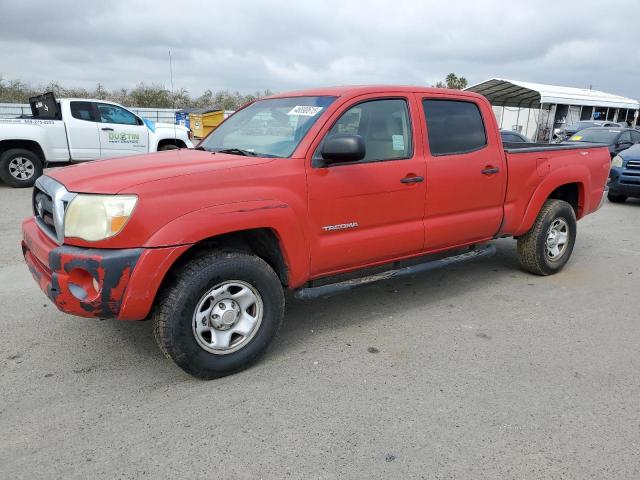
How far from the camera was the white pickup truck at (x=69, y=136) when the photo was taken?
995 centimetres

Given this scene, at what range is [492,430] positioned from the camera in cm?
265

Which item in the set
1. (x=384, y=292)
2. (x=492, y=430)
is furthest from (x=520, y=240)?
(x=492, y=430)

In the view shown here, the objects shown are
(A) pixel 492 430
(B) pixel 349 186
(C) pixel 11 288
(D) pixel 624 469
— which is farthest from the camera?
(C) pixel 11 288

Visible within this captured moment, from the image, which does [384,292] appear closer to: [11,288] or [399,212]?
[399,212]

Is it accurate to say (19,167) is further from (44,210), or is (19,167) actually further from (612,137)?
(612,137)

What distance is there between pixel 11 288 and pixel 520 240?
494cm

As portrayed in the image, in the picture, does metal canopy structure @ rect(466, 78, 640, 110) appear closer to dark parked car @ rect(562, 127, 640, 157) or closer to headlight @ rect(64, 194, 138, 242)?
dark parked car @ rect(562, 127, 640, 157)

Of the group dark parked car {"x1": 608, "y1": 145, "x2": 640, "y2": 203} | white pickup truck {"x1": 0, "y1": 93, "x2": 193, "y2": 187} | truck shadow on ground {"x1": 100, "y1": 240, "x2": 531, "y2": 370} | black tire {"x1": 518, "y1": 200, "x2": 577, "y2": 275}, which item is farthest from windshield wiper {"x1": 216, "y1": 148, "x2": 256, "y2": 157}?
dark parked car {"x1": 608, "y1": 145, "x2": 640, "y2": 203}

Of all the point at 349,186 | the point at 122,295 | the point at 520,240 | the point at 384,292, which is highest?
the point at 349,186

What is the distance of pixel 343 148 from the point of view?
3168 mm

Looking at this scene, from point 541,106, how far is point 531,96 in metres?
2.19

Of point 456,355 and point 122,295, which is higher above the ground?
point 122,295

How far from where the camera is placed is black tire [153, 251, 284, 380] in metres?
2.88

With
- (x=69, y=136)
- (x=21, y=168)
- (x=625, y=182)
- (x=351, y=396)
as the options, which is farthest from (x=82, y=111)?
(x=625, y=182)
